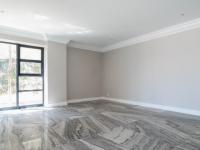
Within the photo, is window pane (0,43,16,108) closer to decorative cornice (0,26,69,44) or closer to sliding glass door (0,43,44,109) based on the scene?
sliding glass door (0,43,44,109)

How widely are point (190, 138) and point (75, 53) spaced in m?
5.42

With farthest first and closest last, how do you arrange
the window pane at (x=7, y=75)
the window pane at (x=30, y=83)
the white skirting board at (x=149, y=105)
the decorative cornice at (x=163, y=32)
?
the window pane at (x=30, y=83), the window pane at (x=7, y=75), the white skirting board at (x=149, y=105), the decorative cornice at (x=163, y=32)

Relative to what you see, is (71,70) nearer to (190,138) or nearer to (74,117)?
(74,117)

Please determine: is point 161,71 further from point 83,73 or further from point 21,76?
point 21,76

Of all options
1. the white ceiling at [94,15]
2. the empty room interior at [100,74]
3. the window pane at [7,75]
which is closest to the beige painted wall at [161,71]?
the empty room interior at [100,74]

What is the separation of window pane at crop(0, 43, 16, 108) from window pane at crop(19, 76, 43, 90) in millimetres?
234

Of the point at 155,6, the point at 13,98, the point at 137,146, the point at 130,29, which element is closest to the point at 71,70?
the point at 13,98

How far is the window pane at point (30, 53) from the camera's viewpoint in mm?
5316

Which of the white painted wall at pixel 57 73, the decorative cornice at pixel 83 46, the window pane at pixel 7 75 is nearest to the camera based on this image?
the window pane at pixel 7 75

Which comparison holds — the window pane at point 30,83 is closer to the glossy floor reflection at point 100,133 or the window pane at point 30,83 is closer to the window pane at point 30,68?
the window pane at point 30,68

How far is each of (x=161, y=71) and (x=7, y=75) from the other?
5557 mm

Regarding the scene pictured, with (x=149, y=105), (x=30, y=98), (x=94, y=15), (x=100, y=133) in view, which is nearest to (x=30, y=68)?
(x=30, y=98)

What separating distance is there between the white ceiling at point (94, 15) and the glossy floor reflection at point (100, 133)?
2.87 metres

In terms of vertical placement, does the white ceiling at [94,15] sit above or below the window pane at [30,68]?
above
